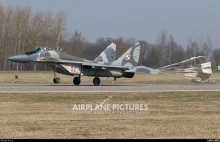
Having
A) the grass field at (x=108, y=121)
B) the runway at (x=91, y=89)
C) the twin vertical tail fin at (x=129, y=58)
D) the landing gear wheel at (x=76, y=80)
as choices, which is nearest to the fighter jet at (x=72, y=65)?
the landing gear wheel at (x=76, y=80)

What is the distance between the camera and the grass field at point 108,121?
10.9 meters

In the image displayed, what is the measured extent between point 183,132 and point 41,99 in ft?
31.5

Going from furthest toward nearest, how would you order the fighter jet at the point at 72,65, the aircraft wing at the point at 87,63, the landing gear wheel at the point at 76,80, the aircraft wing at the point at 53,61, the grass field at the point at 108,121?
the landing gear wheel at the point at 76,80, the aircraft wing at the point at 87,63, the aircraft wing at the point at 53,61, the fighter jet at the point at 72,65, the grass field at the point at 108,121

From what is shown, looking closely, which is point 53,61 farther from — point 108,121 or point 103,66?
point 108,121

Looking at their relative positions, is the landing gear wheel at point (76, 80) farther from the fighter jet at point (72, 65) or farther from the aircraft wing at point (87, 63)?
the aircraft wing at point (87, 63)

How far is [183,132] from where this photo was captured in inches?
441

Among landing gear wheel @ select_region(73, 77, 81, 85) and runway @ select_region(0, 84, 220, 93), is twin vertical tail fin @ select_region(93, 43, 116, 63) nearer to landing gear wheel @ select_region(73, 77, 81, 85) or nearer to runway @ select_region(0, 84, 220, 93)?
landing gear wheel @ select_region(73, 77, 81, 85)

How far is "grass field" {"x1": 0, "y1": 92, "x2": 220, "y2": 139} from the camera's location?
10.9 metres

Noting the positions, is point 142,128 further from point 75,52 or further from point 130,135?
point 75,52

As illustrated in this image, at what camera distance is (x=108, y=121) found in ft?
42.6

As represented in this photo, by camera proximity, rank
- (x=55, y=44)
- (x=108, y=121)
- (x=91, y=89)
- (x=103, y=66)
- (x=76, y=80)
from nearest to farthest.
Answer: (x=108, y=121) < (x=91, y=89) < (x=103, y=66) < (x=76, y=80) < (x=55, y=44)

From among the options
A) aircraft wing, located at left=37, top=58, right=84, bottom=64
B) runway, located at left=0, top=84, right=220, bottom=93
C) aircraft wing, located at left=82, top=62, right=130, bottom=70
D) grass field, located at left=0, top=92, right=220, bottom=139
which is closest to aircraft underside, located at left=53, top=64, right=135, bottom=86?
aircraft wing, located at left=37, top=58, right=84, bottom=64

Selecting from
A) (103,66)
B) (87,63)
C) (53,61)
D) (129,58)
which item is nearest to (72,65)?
(87,63)

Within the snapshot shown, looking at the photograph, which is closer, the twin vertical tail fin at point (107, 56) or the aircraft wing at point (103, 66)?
the aircraft wing at point (103, 66)
